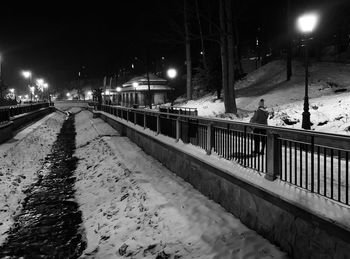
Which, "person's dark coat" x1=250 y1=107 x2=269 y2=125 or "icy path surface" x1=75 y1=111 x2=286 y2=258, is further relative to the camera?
"person's dark coat" x1=250 y1=107 x2=269 y2=125

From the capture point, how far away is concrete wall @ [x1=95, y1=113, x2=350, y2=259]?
4.70m

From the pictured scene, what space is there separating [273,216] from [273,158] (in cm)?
105

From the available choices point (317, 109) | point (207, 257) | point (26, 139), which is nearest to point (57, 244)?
point (207, 257)

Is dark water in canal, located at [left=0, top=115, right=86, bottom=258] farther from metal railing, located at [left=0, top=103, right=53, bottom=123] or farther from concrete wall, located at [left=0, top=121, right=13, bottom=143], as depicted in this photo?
metal railing, located at [left=0, top=103, right=53, bottom=123]

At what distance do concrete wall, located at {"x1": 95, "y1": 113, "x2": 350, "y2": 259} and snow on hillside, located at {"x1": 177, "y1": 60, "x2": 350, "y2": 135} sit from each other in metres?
7.12

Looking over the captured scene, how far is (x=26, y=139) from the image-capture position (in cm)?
2302

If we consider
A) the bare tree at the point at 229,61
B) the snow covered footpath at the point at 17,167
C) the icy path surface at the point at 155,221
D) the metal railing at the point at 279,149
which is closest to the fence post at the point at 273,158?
the metal railing at the point at 279,149

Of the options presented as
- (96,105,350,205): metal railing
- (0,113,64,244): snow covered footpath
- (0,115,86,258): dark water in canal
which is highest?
(96,105,350,205): metal railing

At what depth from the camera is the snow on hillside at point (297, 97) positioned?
16.3 m

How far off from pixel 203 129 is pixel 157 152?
13.4 ft

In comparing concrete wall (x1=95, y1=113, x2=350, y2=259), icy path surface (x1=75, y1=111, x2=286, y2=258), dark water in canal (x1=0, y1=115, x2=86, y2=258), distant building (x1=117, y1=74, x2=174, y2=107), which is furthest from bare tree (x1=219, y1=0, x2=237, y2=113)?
distant building (x1=117, y1=74, x2=174, y2=107)

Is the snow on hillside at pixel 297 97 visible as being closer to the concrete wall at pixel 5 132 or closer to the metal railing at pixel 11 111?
the concrete wall at pixel 5 132

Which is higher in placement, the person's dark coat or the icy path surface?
the person's dark coat

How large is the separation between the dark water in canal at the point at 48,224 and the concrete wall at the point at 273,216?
310 cm
